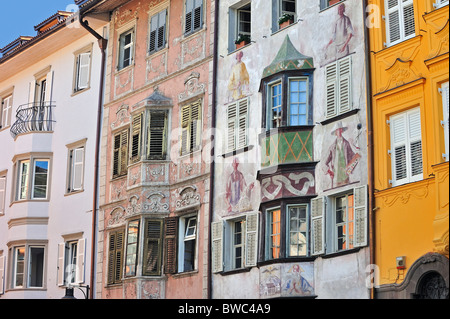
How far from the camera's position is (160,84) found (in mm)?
31219

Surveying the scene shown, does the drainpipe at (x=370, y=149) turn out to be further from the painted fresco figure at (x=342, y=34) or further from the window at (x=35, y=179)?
the window at (x=35, y=179)

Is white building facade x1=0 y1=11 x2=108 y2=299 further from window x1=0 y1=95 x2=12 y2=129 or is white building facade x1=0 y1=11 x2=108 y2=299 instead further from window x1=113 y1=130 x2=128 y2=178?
window x1=0 y1=95 x2=12 y2=129

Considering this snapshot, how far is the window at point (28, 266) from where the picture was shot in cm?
3428

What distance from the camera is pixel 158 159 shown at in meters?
30.2

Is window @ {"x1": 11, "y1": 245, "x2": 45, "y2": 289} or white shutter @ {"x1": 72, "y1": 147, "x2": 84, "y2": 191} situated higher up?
white shutter @ {"x1": 72, "y1": 147, "x2": 84, "y2": 191}

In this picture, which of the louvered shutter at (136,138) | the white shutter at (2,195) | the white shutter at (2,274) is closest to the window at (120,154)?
the louvered shutter at (136,138)

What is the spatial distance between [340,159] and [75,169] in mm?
12423

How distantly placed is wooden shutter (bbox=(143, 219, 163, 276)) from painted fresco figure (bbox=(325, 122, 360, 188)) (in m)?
6.77

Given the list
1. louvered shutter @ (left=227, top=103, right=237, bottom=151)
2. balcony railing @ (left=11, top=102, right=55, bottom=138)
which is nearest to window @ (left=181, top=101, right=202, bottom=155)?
louvered shutter @ (left=227, top=103, right=237, bottom=151)

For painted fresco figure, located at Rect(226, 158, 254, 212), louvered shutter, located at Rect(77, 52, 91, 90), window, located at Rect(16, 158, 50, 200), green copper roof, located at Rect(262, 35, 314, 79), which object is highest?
louvered shutter, located at Rect(77, 52, 91, 90)

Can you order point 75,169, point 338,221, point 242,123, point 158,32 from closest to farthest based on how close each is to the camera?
1. point 338,221
2. point 242,123
3. point 158,32
4. point 75,169

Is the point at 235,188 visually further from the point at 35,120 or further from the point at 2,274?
the point at 2,274

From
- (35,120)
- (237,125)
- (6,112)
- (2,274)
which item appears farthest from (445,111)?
(6,112)

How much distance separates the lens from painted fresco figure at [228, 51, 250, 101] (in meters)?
27.9
